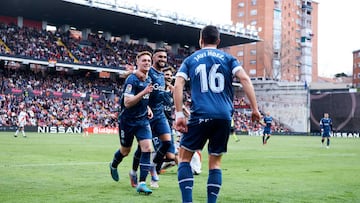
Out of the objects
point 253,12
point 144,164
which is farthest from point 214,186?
point 253,12

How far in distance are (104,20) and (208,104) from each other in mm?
55185

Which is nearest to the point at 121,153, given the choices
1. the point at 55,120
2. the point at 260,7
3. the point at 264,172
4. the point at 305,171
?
the point at 264,172

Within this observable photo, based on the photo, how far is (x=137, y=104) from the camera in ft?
28.6

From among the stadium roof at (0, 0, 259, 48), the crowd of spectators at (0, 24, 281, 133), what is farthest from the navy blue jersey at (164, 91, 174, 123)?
the stadium roof at (0, 0, 259, 48)

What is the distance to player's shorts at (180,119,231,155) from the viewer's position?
6320mm

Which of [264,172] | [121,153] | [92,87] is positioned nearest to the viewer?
[121,153]

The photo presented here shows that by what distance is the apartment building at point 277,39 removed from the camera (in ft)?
337

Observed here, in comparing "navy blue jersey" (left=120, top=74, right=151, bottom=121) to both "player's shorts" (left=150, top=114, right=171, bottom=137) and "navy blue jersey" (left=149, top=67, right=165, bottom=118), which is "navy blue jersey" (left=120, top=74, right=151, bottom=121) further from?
"player's shorts" (left=150, top=114, right=171, bottom=137)

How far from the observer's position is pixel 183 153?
6.46 metres

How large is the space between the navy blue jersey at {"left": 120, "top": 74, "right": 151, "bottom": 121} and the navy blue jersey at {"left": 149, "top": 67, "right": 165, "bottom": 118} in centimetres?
72

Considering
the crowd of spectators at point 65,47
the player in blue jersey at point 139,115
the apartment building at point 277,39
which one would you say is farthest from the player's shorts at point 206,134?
the apartment building at point 277,39

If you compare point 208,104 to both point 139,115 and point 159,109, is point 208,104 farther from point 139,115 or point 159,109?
point 159,109

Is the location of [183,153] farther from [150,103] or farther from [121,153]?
[150,103]

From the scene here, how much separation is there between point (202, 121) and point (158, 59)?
11.5 ft
